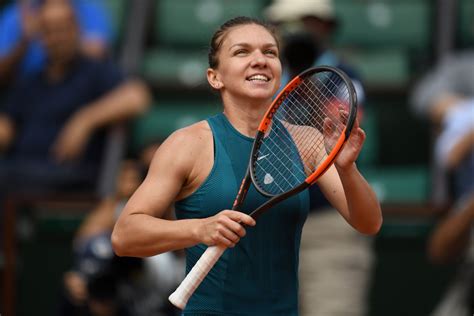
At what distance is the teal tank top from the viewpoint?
350cm

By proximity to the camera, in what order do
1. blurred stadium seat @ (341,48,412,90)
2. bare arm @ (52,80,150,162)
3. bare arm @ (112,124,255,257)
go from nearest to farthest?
bare arm @ (112,124,255,257) < bare arm @ (52,80,150,162) < blurred stadium seat @ (341,48,412,90)

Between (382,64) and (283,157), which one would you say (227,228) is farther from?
(382,64)

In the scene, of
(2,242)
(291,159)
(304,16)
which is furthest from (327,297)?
(291,159)

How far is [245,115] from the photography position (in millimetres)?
3666

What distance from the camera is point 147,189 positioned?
137 inches

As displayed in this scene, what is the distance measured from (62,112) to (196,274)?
3835 mm

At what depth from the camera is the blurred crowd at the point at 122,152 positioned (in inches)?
235

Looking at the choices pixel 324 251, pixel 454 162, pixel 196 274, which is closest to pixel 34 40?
pixel 324 251

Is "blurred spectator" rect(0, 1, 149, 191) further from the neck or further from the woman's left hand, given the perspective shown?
the woman's left hand

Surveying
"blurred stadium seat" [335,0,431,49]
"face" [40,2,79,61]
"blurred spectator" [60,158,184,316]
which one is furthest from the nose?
"blurred stadium seat" [335,0,431,49]

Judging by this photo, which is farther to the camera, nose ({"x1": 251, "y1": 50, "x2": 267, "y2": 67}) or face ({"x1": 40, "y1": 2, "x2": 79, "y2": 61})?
face ({"x1": 40, "y1": 2, "x2": 79, "y2": 61})

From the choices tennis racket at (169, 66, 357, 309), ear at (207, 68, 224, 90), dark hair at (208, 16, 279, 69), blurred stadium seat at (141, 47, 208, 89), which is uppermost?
dark hair at (208, 16, 279, 69)

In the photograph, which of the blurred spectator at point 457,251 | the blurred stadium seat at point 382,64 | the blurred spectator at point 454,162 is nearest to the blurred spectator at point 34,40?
the blurred stadium seat at point 382,64

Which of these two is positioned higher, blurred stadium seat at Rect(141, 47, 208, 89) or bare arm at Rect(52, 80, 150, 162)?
blurred stadium seat at Rect(141, 47, 208, 89)
